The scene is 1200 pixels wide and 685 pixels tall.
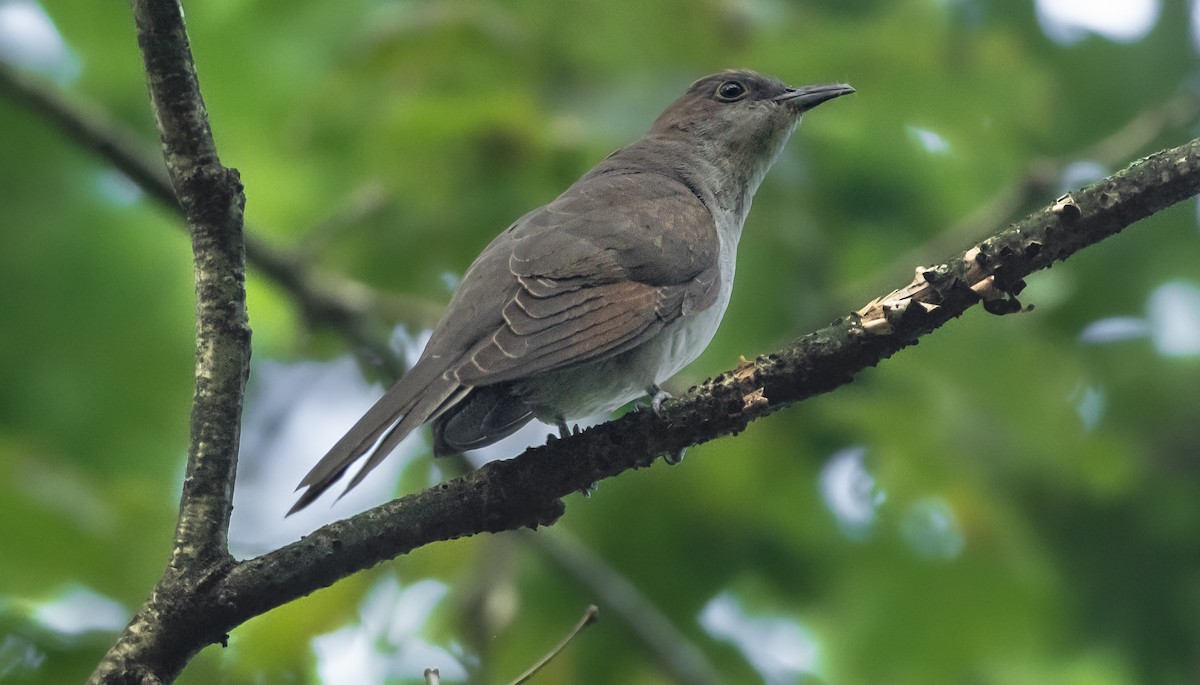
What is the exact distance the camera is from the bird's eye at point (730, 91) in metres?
6.66

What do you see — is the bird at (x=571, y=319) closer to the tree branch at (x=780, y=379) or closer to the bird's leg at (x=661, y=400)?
the bird's leg at (x=661, y=400)

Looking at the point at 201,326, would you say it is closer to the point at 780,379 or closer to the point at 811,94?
the point at 780,379

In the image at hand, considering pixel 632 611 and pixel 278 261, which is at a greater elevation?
pixel 278 261

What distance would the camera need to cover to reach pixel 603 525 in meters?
6.54

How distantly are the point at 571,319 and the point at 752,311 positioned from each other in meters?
1.87

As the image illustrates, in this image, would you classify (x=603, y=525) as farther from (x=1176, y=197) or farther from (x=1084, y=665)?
(x=1176, y=197)

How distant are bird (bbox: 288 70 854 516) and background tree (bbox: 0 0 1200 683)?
0.49 m

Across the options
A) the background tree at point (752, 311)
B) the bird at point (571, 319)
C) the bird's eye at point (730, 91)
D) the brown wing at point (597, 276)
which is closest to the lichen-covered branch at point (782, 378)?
the bird at point (571, 319)

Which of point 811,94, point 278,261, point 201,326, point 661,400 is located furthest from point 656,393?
point 278,261

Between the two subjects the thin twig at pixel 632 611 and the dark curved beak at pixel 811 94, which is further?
the dark curved beak at pixel 811 94

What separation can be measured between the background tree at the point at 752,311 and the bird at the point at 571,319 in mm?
489

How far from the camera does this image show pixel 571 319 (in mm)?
4391

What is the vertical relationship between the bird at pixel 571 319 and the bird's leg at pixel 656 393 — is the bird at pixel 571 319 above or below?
above

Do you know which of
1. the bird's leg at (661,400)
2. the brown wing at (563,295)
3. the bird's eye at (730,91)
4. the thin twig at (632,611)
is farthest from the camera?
the bird's eye at (730,91)
